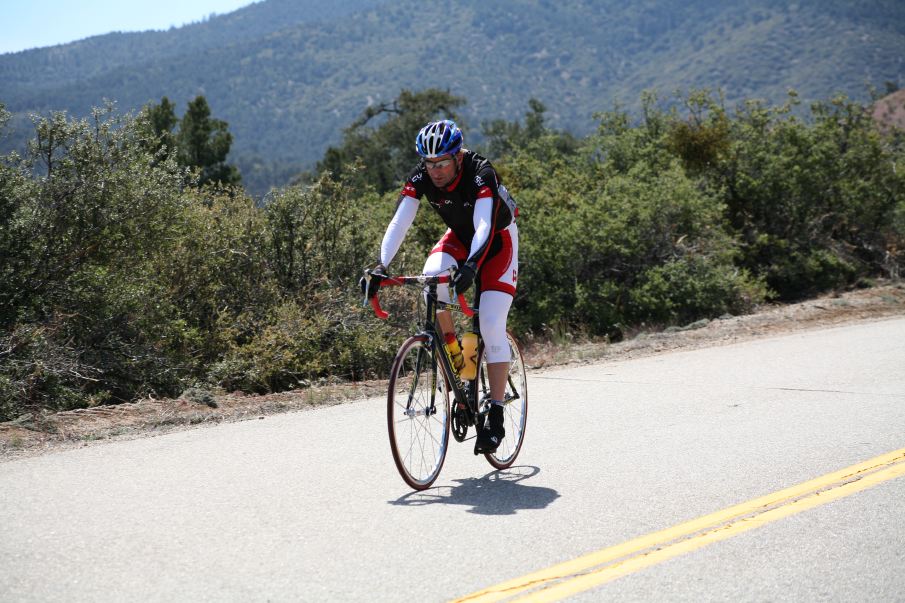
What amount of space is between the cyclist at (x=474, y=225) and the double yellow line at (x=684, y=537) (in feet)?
4.90

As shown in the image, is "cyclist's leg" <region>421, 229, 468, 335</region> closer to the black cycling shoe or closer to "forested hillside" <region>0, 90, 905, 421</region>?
the black cycling shoe

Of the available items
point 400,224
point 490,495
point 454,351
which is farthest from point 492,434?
point 400,224

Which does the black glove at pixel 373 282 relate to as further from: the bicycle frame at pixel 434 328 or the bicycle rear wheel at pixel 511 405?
the bicycle rear wheel at pixel 511 405

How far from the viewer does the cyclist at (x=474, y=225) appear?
18.3ft

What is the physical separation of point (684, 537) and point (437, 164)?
8.81 feet

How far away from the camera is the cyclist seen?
18.3ft

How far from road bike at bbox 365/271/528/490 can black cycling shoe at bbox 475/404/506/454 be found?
9 cm

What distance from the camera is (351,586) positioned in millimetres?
3934

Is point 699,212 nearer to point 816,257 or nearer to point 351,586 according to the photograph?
point 816,257

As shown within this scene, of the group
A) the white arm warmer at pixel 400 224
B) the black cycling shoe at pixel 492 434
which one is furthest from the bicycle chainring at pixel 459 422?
the white arm warmer at pixel 400 224

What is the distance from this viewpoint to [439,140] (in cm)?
553

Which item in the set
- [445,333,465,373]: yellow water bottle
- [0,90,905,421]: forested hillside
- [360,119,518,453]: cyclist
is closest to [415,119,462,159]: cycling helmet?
[360,119,518,453]: cyclist

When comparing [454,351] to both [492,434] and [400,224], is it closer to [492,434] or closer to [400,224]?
[492,434]

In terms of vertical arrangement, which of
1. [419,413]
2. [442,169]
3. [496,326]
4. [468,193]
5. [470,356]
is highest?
[442,169]
